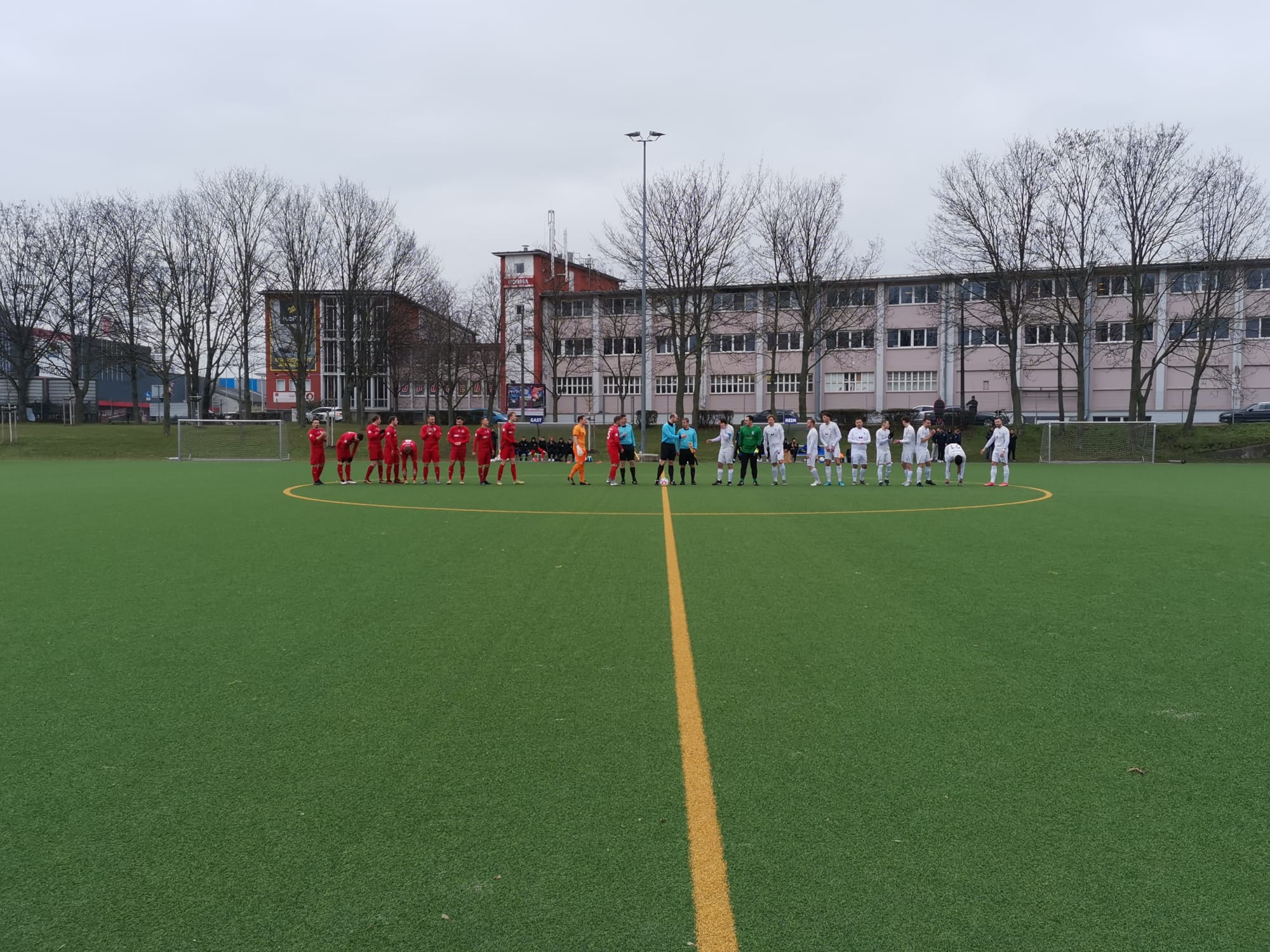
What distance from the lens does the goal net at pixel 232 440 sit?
146ft

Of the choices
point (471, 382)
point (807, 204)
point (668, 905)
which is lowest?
point (668, 905)

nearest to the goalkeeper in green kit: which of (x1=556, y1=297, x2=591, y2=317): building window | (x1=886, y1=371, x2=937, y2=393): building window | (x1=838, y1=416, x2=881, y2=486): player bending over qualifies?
(x1=838, y1=416, x2=881, y2=486): player bending over

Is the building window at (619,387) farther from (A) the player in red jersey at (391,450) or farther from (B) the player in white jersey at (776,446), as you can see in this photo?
(A) the player in red jersey at (391,450)

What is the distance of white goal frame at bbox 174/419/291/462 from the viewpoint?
43.5 m

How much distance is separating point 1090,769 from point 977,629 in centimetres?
297

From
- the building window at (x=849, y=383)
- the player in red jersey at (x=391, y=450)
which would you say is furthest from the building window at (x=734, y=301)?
the player in red jersey at (x=391, y=450)

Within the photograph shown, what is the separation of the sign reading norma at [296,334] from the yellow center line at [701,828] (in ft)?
171

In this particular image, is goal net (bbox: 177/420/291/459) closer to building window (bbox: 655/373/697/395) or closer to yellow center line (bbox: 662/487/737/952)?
building window (bbox: 655/373/697/395)

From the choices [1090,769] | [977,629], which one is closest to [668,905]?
[1090,769]

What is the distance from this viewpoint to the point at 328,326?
5759cm

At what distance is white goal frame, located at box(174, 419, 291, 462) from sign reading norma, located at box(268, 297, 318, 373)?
9.26 metres

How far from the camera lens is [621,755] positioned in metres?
4.62

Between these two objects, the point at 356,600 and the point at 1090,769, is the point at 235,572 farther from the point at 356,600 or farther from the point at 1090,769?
the point at 1090,769

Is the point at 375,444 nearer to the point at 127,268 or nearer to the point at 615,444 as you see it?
the point at 615,444
